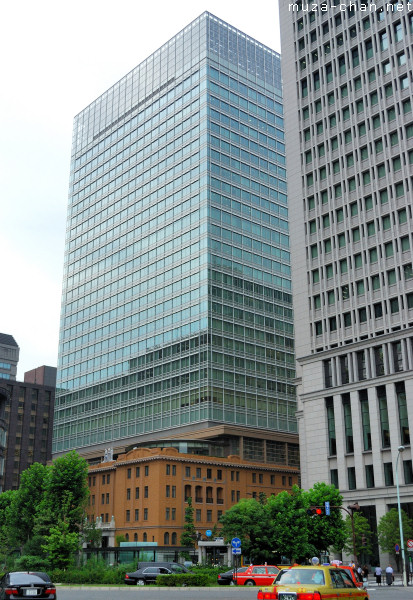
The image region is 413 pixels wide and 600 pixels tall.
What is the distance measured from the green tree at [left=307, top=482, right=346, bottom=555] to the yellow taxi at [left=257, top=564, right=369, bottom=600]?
40677mm

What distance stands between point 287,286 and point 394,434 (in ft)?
177

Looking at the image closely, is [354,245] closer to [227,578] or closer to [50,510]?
[227,578]

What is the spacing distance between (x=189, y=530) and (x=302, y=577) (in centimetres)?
6795

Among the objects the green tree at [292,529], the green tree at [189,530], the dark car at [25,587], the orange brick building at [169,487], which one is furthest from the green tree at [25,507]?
the dark car at [25,587]

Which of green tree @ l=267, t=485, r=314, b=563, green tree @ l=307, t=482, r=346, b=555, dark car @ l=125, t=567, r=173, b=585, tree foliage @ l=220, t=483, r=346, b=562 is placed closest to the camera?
dark car @ l=125, t=567, r=173, b=585

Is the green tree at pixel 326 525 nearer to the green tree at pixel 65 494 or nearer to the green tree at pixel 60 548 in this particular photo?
the green tree at pixel 60 548

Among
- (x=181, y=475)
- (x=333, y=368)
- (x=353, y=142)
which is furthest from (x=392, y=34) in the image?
(x=181, y=475)

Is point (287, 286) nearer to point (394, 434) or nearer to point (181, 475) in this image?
point (181, 475)

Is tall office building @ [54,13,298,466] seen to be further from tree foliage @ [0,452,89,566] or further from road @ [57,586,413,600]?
road @ [57,586,413,600]

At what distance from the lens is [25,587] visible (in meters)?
23.6

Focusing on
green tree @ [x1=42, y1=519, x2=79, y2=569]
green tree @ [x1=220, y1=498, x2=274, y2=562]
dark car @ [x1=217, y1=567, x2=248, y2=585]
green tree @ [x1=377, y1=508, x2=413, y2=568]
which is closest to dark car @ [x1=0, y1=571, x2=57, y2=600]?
dark car @ [x1=217, y1=567, x2=248, y2=585]

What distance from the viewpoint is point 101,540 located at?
294 feet

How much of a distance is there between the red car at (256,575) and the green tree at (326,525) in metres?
14.7

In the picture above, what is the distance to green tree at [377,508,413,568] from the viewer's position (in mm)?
59094
